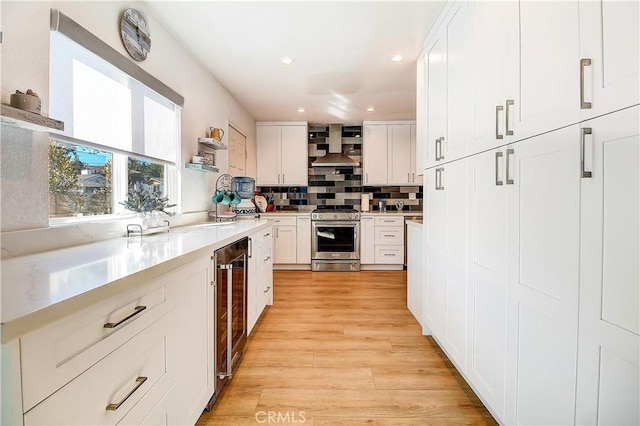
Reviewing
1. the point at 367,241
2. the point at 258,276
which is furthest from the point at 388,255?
the point at 258,276

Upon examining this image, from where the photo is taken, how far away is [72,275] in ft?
2.67

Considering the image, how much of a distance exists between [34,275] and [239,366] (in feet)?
4.68

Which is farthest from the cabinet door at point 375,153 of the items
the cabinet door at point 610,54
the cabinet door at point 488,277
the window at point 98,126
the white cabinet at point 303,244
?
the cabinet door at point 610,54

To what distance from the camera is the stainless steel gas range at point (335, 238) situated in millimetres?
4703

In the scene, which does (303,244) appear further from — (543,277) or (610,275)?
(610,275)

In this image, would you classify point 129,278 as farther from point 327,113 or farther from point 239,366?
point 327,113

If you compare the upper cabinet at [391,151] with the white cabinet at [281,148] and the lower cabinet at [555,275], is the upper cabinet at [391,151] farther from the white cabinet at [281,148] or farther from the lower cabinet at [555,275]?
the lower cabinet at [555,275]

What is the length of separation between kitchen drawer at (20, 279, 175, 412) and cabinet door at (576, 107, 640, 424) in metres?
1.30

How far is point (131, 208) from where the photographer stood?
1.75 meters

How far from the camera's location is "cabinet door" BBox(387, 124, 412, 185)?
16.4 ft

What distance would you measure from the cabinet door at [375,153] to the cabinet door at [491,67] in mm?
3424

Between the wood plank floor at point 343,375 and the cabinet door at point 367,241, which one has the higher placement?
the cabinet door at point 367,241

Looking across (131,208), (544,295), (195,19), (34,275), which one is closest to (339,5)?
(195,19)

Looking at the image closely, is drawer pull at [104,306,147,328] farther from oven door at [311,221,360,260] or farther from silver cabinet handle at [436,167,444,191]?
oven door at [311,221,360,260]
